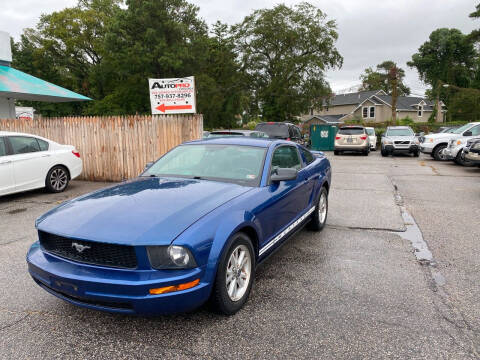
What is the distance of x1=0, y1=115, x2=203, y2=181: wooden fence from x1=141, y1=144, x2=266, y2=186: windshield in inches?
201

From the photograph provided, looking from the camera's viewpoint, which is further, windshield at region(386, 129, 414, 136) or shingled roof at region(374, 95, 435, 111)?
shingled roof at region(374, 95, 435, 111)

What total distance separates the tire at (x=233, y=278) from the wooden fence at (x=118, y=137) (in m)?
6.68

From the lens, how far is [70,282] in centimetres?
267

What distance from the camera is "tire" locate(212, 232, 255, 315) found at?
2896mm

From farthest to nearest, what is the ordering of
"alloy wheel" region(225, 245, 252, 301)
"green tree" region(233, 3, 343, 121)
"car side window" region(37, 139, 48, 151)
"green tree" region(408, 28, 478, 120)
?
"green tree" region(408, 28, 478, 120) < "green tree" region(233, 3, 343, 121) < "car side window" region(37, 139, 48, 151) < "alloy wheel" region(225, 245, 252, 301)

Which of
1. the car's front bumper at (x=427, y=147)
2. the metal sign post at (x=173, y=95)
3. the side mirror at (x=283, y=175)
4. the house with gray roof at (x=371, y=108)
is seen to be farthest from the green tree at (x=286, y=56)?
the side mirror at (x=283, y=175)

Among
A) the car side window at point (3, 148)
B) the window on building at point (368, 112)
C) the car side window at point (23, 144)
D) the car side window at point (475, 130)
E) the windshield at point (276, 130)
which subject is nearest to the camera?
the car side window at point (3, 148)

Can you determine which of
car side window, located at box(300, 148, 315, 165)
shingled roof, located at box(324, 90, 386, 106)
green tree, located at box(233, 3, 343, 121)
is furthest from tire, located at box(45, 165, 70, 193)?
shingled roof, located at box(324, 90, 386, 106)

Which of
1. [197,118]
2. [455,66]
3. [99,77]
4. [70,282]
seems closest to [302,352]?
[70,282]

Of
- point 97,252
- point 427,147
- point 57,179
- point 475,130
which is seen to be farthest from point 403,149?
point 97,252

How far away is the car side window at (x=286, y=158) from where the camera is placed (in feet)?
14.2

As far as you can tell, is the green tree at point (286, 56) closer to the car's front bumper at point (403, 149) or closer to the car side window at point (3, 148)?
the car's front bumper at point (403, 149)

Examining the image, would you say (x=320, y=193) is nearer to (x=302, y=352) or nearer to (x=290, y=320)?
(x=290, y=320)

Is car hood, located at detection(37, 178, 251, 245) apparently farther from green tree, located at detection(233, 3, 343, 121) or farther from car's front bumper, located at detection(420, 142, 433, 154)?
green tree, located at detection(233, 3, 343, 121)
